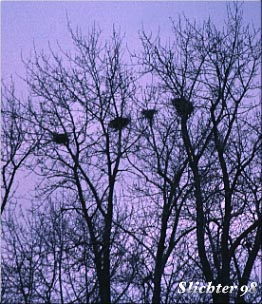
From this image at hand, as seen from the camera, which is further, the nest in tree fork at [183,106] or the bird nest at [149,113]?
the bird nest at [149,113]

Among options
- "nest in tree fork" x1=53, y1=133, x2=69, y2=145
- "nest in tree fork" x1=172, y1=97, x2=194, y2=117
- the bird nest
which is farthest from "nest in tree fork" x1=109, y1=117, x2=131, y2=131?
"nest in tree fork" x1=172, y1=97, x2=194, y2=117

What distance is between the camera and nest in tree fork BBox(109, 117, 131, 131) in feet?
40.4

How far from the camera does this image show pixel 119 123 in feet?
40.4

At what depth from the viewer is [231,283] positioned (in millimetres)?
9992

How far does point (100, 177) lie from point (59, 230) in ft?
6.99

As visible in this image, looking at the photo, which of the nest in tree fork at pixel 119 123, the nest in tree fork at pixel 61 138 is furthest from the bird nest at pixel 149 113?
the nest in tree fork at pixel 61 138

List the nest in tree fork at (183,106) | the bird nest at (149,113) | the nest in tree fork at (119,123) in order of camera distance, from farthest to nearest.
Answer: the nest in tree fork at (119,123) < the bird nest at (149,113) < the nest in tree fork at (183,106)

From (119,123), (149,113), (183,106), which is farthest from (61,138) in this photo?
(183,106)

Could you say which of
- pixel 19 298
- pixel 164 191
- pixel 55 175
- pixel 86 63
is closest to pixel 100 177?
pixel 55 175

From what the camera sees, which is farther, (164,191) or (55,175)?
(55,175)

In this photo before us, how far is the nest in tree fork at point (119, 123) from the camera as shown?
12320mm

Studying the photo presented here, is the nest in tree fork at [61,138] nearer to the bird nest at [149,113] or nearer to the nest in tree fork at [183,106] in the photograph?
the bird nest at [149,113]

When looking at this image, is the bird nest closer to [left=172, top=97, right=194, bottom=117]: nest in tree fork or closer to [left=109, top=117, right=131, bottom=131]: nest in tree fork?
[left=109, top=117, right=131, bottom=131]: nest in tree fork

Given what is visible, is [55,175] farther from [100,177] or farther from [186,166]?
[186,166]
